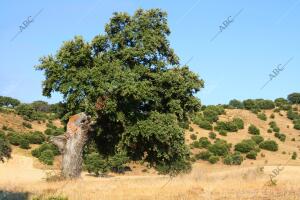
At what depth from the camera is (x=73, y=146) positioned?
103 ft

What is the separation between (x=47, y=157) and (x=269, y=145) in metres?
38.7

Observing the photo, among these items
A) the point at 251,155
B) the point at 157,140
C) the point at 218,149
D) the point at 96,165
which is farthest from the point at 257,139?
the point at 157,140

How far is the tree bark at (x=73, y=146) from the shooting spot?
1223 inches

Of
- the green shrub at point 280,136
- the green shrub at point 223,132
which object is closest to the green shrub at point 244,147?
A: the green shrub at point 223,132

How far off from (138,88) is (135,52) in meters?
2.77

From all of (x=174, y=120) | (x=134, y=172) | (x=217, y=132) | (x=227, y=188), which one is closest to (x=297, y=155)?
(x=217, y=132)

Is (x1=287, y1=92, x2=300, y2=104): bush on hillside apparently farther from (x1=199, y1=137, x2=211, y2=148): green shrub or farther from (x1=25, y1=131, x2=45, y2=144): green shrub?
(x1=25, y1=131, x2=45, y2=144): green shrub

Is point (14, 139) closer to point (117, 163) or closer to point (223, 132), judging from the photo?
point (117, 163)

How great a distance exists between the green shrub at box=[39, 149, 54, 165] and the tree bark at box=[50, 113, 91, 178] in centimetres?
3328

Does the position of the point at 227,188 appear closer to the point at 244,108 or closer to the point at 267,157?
the point at 267,157

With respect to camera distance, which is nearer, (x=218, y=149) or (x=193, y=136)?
(x=218, y=149)

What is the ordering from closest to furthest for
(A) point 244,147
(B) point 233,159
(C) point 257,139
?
(B) point 233,159, (A) point 244,147, (C) point 257,139

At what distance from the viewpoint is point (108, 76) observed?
101ft

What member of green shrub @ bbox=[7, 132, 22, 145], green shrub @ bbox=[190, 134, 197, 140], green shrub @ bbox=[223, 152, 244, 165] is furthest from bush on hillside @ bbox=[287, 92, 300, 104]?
green shrub @ bbox=[7, 132, 22, 145]
